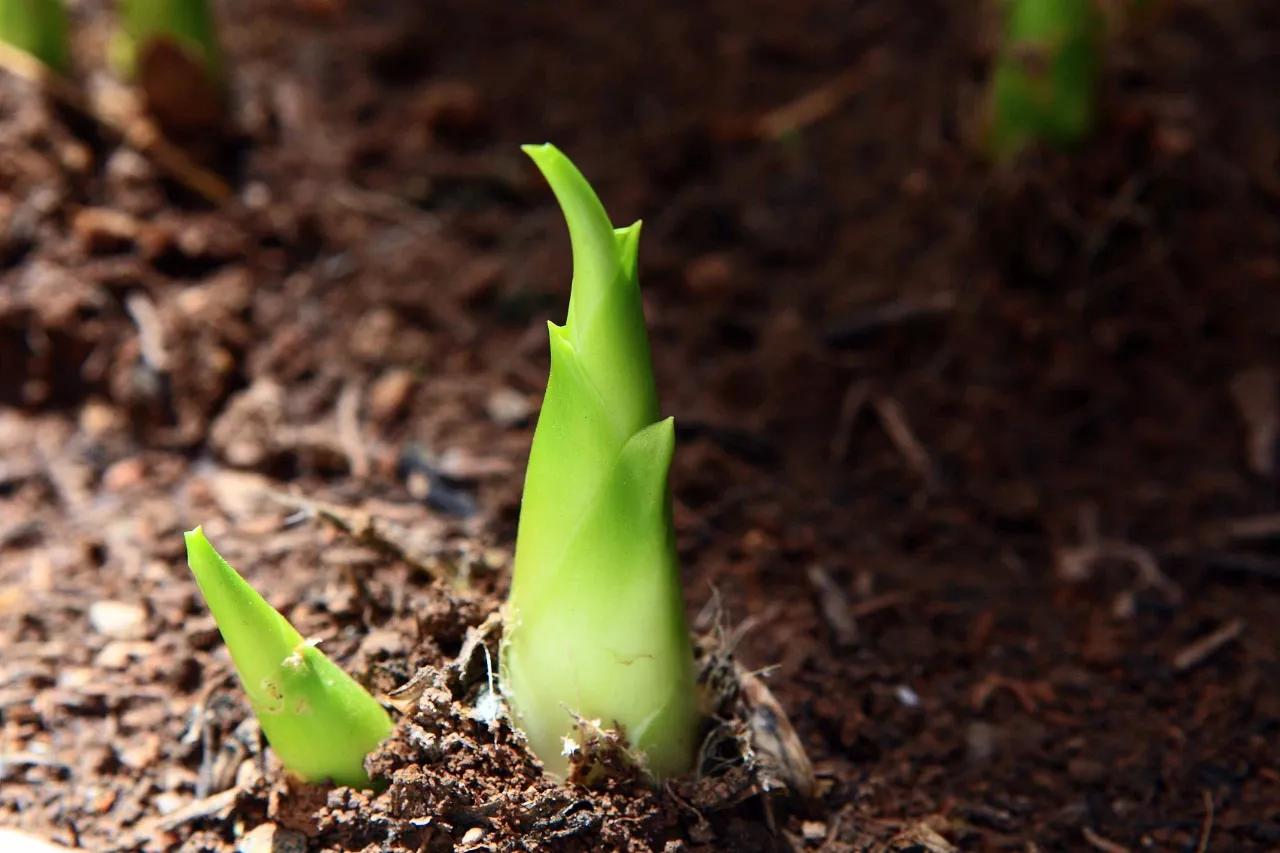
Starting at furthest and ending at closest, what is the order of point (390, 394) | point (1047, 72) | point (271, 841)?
point (1047, 72) → point (390, 394) → point (271, 841)

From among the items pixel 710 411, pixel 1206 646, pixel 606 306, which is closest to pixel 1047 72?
pixel 710 411

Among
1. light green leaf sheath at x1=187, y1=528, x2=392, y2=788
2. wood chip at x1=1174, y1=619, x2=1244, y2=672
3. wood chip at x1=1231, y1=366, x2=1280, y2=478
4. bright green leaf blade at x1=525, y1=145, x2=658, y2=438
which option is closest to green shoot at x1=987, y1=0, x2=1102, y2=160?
wood chip at x1=1231, y1=366, x2=1280, y2=478

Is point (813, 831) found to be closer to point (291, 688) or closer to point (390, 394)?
point (291, 688)

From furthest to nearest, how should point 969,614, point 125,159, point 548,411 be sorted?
1. point 125,159
2. point 969,614
3. point 548,411

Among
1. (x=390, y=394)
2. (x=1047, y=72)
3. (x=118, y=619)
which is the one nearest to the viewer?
(x=118, y=619)

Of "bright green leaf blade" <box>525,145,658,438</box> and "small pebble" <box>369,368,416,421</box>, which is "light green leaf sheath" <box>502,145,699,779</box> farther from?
"small pebble" <box>369,368,416,421</box>

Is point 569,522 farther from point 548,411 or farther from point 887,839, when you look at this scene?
point 887,839

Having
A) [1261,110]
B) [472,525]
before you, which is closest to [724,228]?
[472,525]
